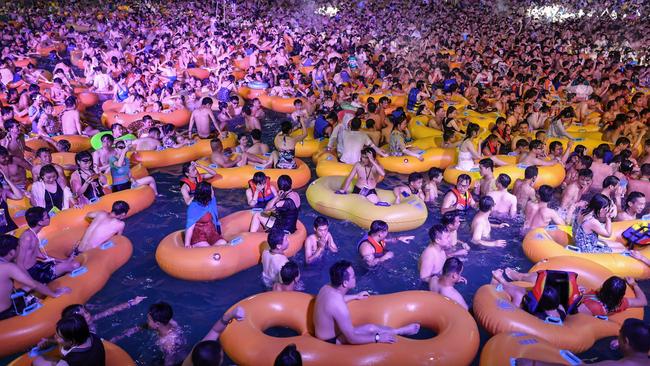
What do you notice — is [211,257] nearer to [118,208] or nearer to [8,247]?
[118,208]

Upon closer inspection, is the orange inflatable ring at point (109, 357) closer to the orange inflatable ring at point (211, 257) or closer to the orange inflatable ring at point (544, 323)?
the orange inflatable ring at point (211, 257)

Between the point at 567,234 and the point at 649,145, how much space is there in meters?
2.99

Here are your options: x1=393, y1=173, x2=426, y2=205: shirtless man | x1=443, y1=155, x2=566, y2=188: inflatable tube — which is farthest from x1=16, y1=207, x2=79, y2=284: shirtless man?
x1=443, y1=155, x2=566, y2=188: inflatable tube

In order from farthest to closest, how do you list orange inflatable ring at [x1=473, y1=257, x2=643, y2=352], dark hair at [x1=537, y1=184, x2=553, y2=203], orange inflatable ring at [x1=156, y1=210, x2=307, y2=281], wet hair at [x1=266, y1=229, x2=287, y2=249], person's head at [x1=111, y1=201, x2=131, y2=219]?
dark hair at [x1=537, y1=184, x2=553, y2=203]
person's head at [x1=111, y1=201, x2=131, y2=219]
orange inflatable ring at [x1=156, y1=210, x2=307, y2=281]
wet hair at [x1=266, y1=229, x2=287, y2=249]
orange inflatable ring at [x1=473, y1=257, x2=643, y2=352]

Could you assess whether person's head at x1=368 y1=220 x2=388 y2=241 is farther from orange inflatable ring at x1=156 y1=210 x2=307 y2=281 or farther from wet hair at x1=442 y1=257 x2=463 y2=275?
orange inflatable ring at x1=156 y1=210 x2=307 y2=281

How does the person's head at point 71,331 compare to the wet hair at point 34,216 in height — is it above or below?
below

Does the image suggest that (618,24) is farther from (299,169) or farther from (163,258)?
(163,258)

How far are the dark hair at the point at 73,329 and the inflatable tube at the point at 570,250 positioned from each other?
4.75 metres

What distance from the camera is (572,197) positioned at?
6754 millimetres

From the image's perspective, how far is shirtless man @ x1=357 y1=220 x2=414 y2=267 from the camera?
5.52 m

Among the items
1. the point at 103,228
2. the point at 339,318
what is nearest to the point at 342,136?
the point at 103,228

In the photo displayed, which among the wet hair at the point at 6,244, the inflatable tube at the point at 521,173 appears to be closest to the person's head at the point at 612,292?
the inflatable tube at the point at 521,173

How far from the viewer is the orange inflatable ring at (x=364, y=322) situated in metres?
3.94

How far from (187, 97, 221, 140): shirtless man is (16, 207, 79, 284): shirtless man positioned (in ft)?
15.6
